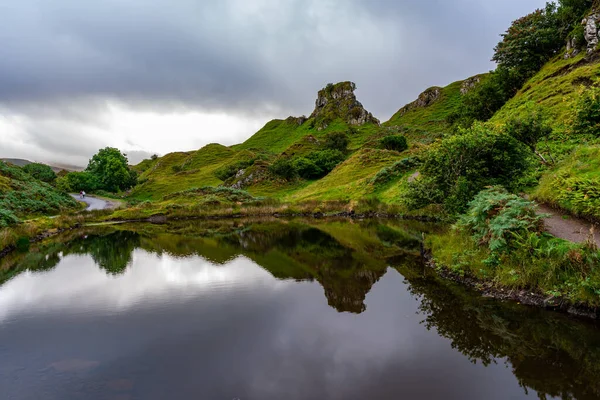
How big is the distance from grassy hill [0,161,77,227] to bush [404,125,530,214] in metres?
51.9

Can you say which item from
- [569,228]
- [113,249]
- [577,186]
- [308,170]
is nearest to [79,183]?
[308,170]

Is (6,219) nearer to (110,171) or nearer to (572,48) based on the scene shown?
(110,171)

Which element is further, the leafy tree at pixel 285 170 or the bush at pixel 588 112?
the leafy tree at pixel 285 170

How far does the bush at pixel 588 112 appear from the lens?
27516 millimetres

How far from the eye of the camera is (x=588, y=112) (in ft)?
92.9

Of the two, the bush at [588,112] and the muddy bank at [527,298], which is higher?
the bush at [588,112]

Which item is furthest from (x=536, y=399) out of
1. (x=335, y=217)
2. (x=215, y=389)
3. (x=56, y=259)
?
(x=335, y=217)

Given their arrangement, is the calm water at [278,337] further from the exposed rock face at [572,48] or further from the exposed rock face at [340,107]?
the exposed rock face at [340,107]

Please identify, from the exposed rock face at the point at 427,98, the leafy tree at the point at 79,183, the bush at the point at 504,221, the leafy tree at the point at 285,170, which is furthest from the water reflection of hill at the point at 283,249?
the exposed rock face at the point at 427,98

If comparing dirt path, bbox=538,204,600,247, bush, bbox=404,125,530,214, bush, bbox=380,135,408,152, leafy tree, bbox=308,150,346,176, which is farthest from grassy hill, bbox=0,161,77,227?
bush, bbox=380,135,408,152

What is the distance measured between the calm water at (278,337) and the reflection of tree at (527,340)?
50mm

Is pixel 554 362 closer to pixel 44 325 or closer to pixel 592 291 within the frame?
pixel 592 291

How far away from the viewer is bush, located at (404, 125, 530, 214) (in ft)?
78.6

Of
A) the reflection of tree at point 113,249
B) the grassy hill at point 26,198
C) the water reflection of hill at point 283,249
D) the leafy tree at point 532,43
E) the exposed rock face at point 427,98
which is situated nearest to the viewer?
the water reflection of hill at point 283,249
